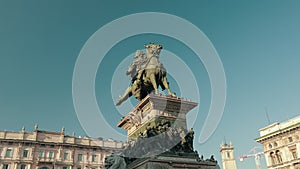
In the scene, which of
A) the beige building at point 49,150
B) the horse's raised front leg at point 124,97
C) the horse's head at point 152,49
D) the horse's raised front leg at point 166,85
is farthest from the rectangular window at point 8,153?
the horse's raised front leg at point 166,85

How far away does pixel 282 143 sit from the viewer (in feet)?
164

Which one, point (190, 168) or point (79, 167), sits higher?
point (79, 167)

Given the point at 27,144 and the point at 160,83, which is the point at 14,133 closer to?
the point at 27,144

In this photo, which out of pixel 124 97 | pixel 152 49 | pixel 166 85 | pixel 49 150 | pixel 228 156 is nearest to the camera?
pixel 166 85

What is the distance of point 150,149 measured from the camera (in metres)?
10.6

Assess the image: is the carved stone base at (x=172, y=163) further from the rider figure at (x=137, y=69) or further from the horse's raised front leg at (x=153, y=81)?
the rider figure at (x=137, y=69)

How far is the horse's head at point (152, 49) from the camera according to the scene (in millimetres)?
14906

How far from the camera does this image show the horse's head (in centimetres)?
1491

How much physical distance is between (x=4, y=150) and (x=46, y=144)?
26.1 feet

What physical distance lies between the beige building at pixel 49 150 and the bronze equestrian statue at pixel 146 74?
39.0 metres

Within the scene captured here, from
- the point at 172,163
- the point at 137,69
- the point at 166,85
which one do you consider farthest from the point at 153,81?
the point at 172,163

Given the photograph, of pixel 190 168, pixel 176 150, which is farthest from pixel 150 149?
pixel 190 168

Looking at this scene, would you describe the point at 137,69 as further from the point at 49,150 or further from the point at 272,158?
the point at 49,150

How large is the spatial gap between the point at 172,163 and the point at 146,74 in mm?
5689
